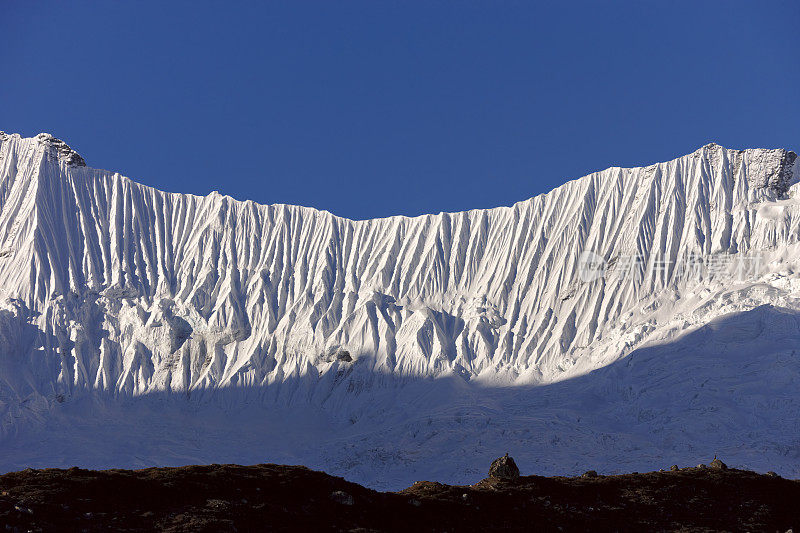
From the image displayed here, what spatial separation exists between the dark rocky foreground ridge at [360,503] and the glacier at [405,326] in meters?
54.0

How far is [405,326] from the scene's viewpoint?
5157 inches

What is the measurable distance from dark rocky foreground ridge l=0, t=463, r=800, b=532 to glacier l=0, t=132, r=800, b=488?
5395 centimetres

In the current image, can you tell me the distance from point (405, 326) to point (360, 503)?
330 feet

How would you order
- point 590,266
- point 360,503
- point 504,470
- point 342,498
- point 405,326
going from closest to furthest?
point 342,498 → point 360,503 → point 504,470 → point 405,326 → point 590,266

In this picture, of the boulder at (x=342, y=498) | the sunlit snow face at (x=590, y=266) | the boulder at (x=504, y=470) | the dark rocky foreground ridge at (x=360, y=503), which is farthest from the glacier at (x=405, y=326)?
the boulder at (x=342, y=498)

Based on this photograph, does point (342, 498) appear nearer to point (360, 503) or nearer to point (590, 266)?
point (360, 503)

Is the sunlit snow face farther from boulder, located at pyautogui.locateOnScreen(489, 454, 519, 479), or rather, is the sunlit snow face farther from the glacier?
boulder, located at pyautogui.locateOnScreen(489, 454, 519, 479)

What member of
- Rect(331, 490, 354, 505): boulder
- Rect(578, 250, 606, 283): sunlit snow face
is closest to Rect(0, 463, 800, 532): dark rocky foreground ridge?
Rect(331, 490, 354, 505): boulder

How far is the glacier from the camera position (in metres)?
101

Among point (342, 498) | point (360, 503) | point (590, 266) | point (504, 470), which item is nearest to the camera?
point (342, 498)

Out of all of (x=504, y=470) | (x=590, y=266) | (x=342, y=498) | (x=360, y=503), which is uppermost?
(x=590, y=266)

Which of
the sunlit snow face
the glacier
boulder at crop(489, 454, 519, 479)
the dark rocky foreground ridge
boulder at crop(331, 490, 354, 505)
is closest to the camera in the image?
the dark rocky foreground ridge

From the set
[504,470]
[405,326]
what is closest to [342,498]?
[504,470]

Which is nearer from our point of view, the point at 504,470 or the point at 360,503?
the point at 360,503
